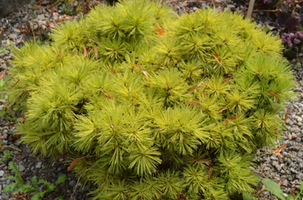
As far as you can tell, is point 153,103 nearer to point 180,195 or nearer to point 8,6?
point 180,195

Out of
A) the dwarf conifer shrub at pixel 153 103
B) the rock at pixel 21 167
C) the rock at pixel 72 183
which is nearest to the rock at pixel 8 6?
the dwarf conifer shrub at pixel 153 103

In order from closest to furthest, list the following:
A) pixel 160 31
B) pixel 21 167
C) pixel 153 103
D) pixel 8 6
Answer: pixel 153 103, pixel 160 31, pixel 21 167, pixel 8 6

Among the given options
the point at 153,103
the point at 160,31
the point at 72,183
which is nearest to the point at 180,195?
the point at 153,103

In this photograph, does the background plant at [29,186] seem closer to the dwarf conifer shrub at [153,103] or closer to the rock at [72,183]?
the rock at [72,183]

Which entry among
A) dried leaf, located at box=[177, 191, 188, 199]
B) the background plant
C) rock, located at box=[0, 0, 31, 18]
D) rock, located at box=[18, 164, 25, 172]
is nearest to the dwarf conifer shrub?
dried leaf, located at box=[177, 191, 188, 199]

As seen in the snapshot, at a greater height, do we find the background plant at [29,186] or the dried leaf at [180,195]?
the dried leaf at [180,195]

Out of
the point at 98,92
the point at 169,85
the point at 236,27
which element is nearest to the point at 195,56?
the point at 169,85

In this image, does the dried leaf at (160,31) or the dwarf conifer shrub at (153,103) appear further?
the dried leaf at (160,31)

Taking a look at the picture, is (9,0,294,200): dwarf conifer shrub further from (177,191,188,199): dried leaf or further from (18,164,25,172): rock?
(18,164,25,172): rock

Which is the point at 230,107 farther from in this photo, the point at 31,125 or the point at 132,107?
the point at 31,125
